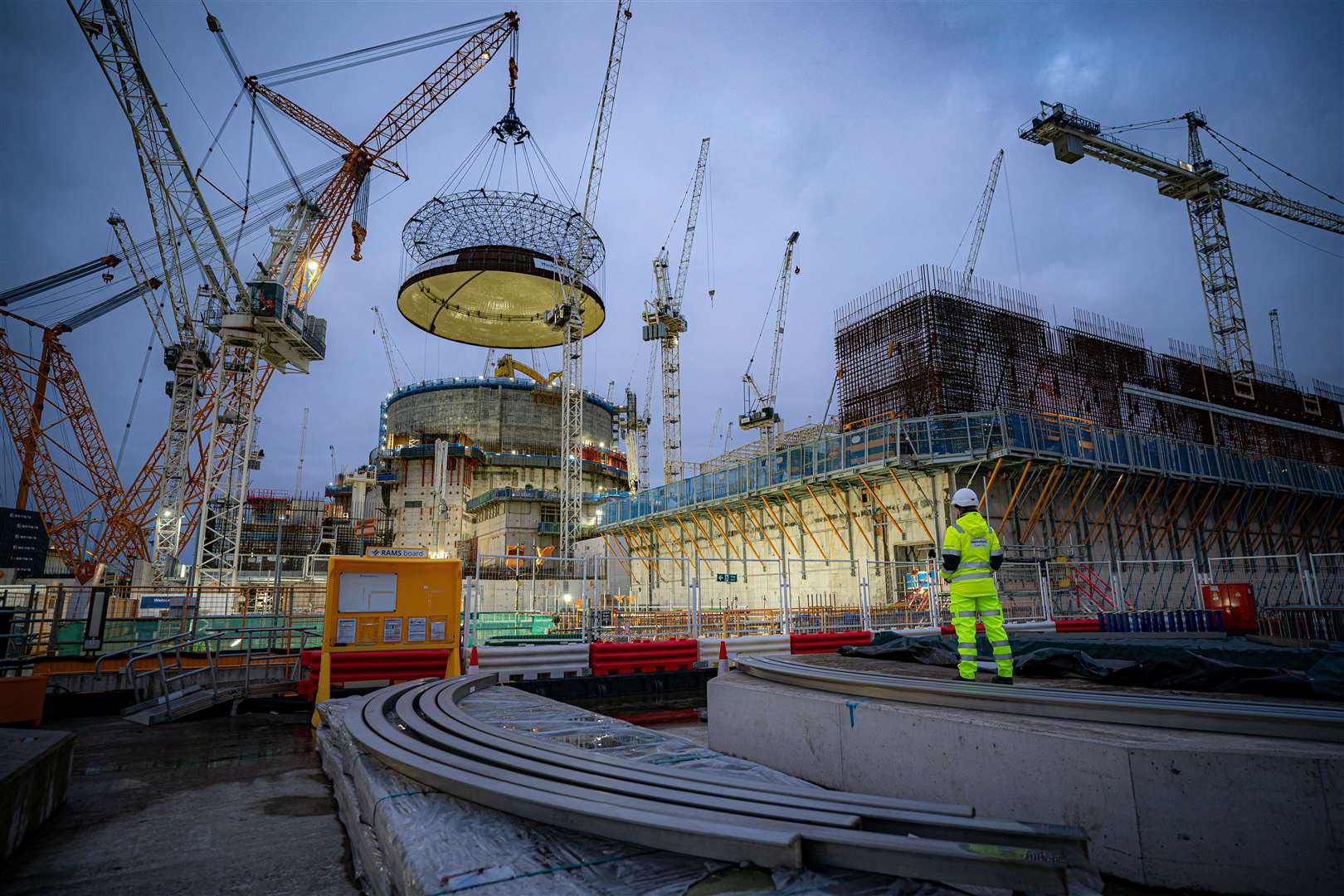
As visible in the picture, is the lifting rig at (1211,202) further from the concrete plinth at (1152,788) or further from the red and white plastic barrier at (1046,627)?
the concrete plinth at (1152,788)

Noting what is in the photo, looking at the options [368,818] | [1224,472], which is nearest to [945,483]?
[1224,472]

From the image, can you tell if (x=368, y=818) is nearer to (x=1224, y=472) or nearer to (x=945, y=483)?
(x=945, y=483)

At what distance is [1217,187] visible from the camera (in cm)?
4691

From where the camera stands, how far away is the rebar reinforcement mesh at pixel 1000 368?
2986 centimetres

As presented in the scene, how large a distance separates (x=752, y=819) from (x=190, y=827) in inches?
196

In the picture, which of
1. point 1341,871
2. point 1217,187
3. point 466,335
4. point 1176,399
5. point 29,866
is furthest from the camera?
point 466,335

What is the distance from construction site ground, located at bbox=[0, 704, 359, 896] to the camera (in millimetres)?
4203

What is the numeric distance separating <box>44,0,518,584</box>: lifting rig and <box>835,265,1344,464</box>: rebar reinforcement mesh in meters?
31.4

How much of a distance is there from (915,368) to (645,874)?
30.1 m

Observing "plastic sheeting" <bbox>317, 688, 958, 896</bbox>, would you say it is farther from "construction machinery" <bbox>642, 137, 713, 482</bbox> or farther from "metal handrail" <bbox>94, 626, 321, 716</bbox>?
"construction machinery" <bbox>642, 137, 713, 482</bbox>

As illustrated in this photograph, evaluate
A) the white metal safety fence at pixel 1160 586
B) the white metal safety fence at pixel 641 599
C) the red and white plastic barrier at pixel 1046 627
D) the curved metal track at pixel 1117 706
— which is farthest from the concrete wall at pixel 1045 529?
the curved metal track at pixel 1117 706

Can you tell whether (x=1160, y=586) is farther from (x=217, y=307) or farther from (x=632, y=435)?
(x=632, y=435)

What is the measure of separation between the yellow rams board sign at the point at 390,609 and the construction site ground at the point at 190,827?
5.66 feet

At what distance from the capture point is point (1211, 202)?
4684 cm
